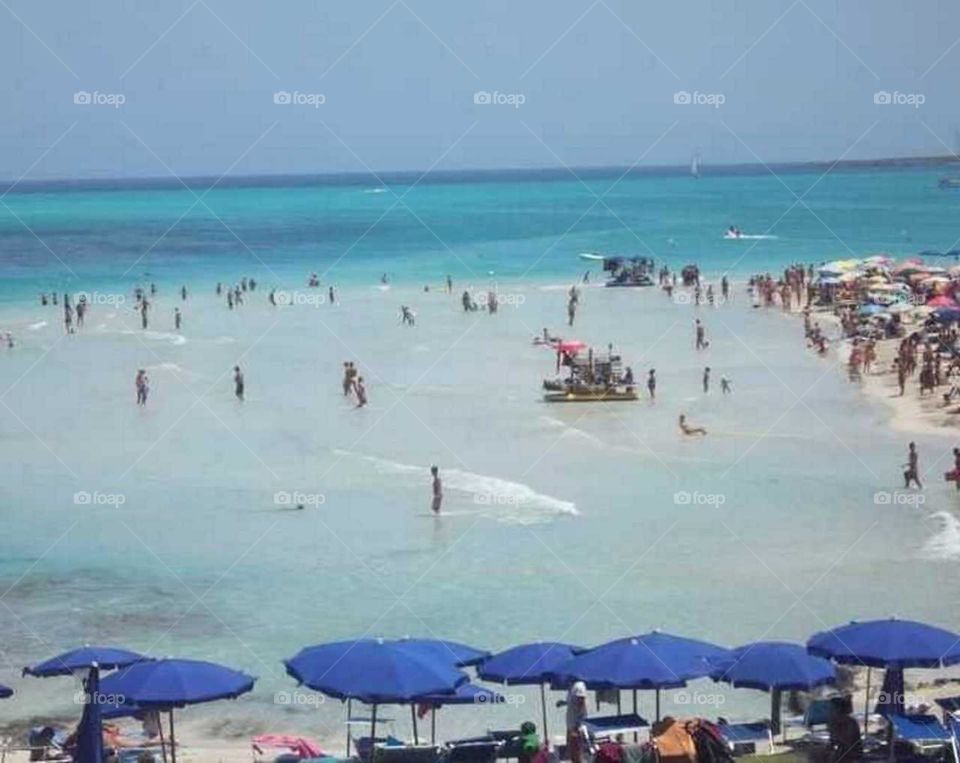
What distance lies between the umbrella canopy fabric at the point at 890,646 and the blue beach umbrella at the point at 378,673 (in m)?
2.72

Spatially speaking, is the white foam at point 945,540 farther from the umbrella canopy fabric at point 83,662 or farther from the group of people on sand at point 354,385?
the group of people on sand at point 354,385

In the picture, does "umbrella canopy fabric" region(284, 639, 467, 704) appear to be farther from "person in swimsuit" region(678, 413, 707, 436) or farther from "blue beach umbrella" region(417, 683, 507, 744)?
"person in swimsuit" region(678, 413, 707, 436)

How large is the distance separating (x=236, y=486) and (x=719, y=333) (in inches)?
692

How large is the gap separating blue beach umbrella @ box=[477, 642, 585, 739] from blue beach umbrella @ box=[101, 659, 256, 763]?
6.07 feet

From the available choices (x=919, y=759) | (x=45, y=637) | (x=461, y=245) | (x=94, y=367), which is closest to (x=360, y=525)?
(x=45, y=637)

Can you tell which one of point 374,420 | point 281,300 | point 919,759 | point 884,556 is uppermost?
point 281,300

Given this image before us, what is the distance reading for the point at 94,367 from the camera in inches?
1439

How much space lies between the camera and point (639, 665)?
1261 cm

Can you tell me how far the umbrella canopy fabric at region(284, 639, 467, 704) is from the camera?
11.9 meters

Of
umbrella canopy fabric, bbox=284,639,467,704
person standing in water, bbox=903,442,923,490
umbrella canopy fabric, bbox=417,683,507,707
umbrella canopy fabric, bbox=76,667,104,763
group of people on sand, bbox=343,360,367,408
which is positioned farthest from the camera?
group of people on sand, bbox=343,360,367,408

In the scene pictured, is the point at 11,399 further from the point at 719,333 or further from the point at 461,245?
the point at 461,245

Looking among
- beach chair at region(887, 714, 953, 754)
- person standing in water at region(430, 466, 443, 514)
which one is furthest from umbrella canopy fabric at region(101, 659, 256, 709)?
person standing in water at region(430, 466, 443, 514)

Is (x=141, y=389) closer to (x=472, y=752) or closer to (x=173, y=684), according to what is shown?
(x=173, y=684)

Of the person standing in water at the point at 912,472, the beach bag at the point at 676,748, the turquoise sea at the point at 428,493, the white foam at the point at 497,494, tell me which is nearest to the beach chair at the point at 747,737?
the turquoise sea at the point at 428,493
